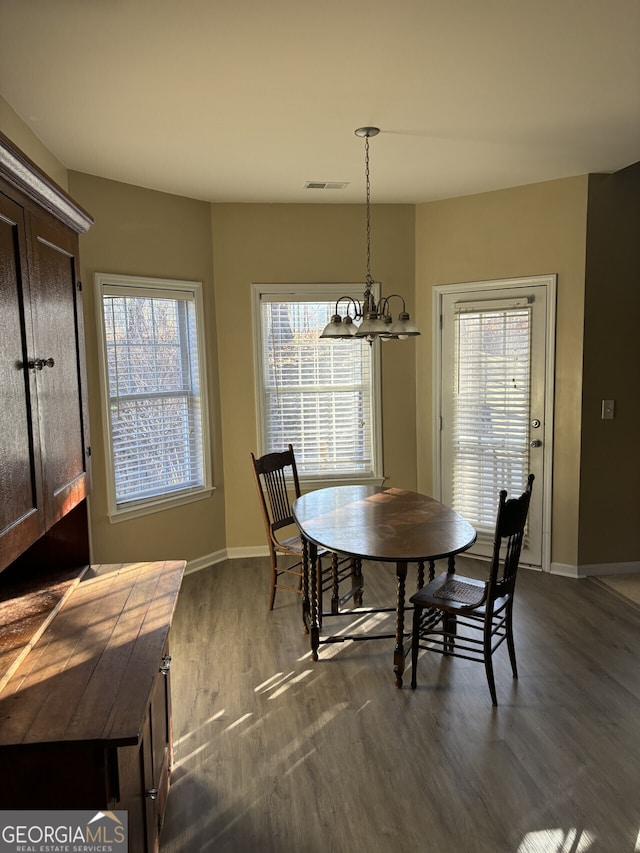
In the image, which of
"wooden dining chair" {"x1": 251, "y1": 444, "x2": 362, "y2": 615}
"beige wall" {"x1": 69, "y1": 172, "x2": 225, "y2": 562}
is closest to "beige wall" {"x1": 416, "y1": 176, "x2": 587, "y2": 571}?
"wooden dining chair" {"x1": 251, "y1": 444, "x2": 362, "y2": 615}

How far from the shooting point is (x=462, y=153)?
148 inches

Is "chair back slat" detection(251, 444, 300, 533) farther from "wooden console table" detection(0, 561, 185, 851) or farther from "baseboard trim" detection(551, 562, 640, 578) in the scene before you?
"baseboard trim" detection(551, 562, 640, 578)

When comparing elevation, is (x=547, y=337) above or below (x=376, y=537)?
above

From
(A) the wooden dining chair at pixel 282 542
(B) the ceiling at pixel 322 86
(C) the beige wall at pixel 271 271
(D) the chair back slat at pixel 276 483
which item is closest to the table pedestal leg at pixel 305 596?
(A) the wooden dining chair at pixel 282 542

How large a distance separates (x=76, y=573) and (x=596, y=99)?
315 cm

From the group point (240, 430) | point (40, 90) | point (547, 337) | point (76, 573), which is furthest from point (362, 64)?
point (240, 430)

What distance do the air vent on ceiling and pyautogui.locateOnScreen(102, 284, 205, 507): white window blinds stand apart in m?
1.16

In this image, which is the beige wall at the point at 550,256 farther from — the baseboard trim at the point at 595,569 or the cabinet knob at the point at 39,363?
the cabinet knob at the point at 39,363

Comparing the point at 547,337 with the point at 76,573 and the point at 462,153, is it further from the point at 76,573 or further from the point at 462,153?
the point at 76,573

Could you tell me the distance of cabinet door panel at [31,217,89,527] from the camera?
1842 mm

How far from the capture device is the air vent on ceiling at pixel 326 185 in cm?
436

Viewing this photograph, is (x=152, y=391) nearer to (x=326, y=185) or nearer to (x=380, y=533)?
(x=326, y=185)

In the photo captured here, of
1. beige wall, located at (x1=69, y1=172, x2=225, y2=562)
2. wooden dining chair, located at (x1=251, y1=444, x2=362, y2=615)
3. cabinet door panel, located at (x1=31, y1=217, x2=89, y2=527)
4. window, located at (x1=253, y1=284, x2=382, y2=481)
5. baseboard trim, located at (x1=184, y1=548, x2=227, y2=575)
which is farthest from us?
window, located at (x1=253, y1=284, x2=382, y2=481)

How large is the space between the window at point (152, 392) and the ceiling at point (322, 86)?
819 millimetres
